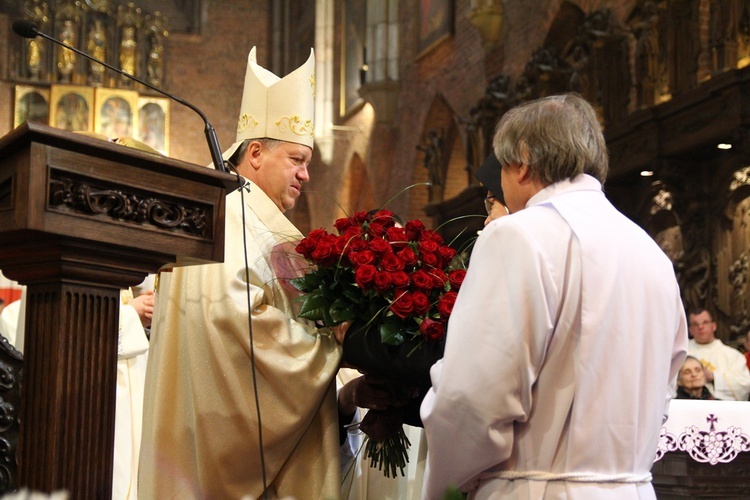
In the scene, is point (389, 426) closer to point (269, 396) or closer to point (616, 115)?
point (269, 396)

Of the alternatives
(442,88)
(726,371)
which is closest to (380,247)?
(726,371)

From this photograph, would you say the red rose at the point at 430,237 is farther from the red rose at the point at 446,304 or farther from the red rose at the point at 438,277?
the red rose at the point at 446,304

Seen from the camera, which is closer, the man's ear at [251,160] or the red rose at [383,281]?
the red rose at [383,281]

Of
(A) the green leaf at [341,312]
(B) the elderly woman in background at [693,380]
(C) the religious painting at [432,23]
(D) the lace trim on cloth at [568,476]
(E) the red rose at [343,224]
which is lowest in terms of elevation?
(D) the lace trim on cloth at [568,476]

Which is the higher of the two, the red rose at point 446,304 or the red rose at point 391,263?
the red rose at point 391,263

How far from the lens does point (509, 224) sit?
2291mm

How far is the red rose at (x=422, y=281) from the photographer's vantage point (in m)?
2.88

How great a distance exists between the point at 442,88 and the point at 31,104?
35.4 ft

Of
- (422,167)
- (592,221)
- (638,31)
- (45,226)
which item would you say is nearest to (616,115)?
(638,31)

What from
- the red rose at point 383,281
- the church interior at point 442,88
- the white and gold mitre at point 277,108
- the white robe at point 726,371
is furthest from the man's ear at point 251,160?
the white robe at point 726,371

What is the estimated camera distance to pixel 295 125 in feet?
12.3

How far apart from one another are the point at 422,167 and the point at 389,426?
14.3 metres

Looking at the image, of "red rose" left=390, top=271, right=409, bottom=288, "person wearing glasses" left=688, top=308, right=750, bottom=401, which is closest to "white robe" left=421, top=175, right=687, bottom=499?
"red rose" left=390, top=271, right=409, bottom=288

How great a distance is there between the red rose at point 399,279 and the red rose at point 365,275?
0.05 metres
